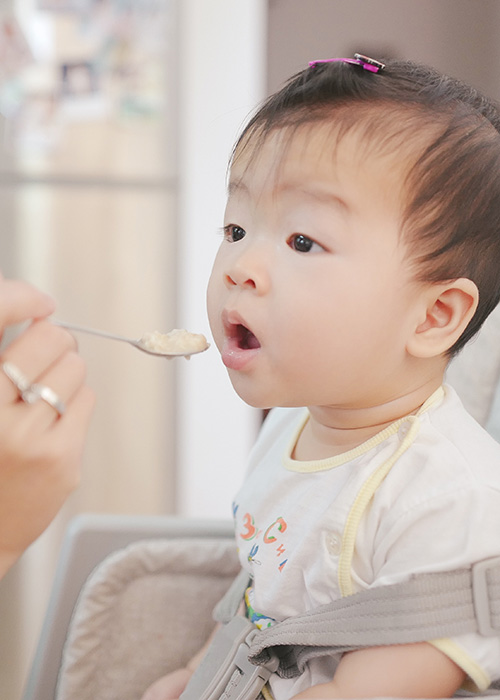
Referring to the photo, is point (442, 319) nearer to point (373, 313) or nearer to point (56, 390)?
point (373, 313)

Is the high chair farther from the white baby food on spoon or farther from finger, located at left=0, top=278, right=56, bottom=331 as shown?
finger, located at left=0, top=278, right=56, bottom=331

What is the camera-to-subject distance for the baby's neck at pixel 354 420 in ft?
2.45

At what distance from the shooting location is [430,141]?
26.7 inches

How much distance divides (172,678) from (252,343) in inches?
16.9

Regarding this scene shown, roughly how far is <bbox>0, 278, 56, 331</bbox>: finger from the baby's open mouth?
0.18m

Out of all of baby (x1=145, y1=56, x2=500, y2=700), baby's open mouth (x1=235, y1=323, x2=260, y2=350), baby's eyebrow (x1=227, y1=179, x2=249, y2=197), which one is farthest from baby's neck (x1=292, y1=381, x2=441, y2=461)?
baby's eyebrow (x1=227, y1=179, x2=249, y2=197)

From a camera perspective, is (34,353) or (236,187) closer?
(34,353)

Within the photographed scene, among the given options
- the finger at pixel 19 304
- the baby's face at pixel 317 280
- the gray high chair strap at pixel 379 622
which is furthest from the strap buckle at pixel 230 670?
the finger at pixel 19 304

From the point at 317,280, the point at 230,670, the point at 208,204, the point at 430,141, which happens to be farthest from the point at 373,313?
the point at 208,204

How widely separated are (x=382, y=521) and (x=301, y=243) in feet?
0.83

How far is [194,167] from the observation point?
82.4 inches

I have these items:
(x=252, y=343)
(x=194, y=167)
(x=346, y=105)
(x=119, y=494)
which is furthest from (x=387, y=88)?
(x=119, y=494)

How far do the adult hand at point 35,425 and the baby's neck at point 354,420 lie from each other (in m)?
0.26

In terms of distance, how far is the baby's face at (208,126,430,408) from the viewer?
2.21 feet
